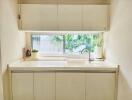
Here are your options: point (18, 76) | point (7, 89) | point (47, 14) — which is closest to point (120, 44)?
point (47, 14)

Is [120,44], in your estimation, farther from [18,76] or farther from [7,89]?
[7,89]

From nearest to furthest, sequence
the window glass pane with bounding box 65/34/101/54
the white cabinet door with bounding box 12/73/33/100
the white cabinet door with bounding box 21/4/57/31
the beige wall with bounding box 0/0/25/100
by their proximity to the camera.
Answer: the beige wall with bounding box 0/0/25/100
the white cabinet door with bounding box 12/73/33/100
the white cabinet door with bounding box 21/4/57/31
the window glass pane with bounding box 65/34/101/54

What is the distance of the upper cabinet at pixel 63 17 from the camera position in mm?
2881

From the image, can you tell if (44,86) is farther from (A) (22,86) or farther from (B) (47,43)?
(B) (47,43)

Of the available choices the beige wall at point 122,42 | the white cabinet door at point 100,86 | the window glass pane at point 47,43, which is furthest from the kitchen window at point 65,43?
the white cabinet door at point 100,86

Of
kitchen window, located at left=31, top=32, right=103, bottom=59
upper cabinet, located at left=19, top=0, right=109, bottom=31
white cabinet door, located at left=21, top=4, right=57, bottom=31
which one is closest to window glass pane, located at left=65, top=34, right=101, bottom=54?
kitchen window, located at left=31, top=32, right=103, bottom=59

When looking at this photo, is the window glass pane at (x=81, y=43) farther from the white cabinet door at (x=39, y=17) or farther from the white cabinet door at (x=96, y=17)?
the white cabinet door at (x=39, y=17)

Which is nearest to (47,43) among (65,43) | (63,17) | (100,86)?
(65,43)

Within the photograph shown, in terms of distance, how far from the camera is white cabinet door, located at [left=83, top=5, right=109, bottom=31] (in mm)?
2895

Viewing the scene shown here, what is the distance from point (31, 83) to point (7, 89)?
0.34 metres

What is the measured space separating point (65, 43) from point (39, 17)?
2.56 feet

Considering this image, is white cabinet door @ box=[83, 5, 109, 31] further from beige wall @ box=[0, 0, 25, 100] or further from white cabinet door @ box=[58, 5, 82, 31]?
beige wall @ box=[0, 0, 25, 100]

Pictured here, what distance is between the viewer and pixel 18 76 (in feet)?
8.48

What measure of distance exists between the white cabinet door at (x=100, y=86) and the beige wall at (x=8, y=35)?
116 cm
